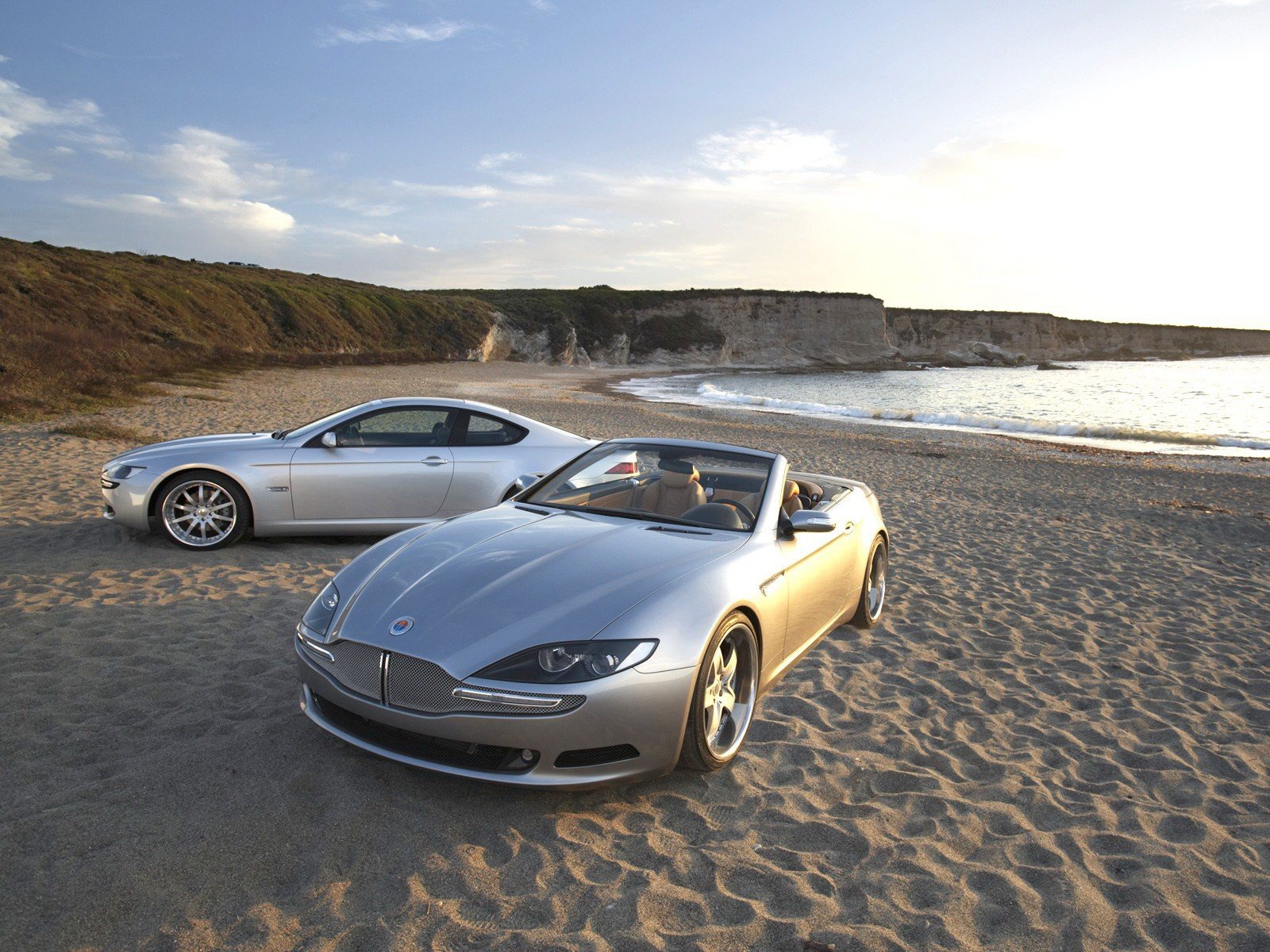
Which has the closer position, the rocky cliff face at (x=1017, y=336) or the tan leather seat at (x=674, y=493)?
the tan leather seat at (x=674, y=493)

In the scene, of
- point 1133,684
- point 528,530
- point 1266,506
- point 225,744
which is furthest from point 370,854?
point 1266,506

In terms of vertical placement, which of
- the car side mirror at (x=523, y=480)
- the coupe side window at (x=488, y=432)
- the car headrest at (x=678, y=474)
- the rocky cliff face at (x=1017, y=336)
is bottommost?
the car side mirror at (x=523, y=480)

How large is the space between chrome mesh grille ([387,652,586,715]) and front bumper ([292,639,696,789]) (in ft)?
0.08

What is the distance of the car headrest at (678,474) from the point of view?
16.3ft

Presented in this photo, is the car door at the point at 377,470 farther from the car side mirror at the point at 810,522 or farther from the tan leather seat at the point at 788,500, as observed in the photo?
the car side mirror at the point at 810,522

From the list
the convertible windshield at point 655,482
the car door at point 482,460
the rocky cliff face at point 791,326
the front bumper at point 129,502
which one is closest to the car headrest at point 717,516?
the convertible windshield at point 655,482

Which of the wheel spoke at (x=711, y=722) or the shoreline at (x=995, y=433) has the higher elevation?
the wheel spoke at (x=711, y=722)

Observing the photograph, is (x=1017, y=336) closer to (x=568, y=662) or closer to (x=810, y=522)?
(x=810, y=522)

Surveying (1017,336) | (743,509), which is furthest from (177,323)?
(1017,336)

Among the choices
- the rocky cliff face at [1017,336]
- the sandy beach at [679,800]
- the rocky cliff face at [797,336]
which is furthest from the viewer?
the rocky cliff face at [1017,336]

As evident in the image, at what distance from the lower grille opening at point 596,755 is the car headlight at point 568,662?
0.98 feet

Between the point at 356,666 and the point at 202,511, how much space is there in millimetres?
4610

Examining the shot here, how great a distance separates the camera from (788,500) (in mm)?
5254

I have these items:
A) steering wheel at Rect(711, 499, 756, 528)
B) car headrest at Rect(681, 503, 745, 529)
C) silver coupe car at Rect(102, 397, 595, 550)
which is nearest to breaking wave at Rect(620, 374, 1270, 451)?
silver coupe car at Rect(102, 397, 595, 550)
